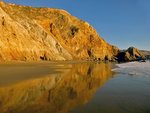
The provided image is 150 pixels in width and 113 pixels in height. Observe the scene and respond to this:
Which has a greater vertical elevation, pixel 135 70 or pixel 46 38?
pixel 46 38

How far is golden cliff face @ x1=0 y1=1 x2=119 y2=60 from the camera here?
19.2 meters

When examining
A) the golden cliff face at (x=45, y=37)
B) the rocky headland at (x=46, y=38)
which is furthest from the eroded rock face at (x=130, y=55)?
the golden cliff face at (x=45, y=37)

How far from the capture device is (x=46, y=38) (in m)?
29.3

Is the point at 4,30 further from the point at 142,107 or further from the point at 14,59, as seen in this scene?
the point at 142,107

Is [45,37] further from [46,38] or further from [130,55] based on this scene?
[130,55]

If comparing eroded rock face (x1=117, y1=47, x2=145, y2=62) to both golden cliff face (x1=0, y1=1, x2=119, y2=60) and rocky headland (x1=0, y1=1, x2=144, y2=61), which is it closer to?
rocky headland (x1=0, y1=1, x2=144, y2=61)

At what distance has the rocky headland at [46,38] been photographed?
19.2m

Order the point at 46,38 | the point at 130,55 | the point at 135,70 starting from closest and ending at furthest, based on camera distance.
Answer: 1. the point at 135,70
2. the point at 46,38
3. the point at 130,55

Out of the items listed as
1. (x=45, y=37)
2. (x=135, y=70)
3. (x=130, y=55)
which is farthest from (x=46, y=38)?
(x=130, y=55)

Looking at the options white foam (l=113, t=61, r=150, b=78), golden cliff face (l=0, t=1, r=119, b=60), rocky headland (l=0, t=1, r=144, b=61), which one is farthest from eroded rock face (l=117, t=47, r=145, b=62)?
white foam (l=113, t=61, r=150, b=78)

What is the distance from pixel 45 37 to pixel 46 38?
16.7 inches

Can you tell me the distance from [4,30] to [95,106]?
20895 mm

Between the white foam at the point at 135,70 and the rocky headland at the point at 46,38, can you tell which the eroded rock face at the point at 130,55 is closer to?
the rocky headland at the point at 46,38

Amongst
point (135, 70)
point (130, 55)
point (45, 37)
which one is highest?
point (45, 37)
